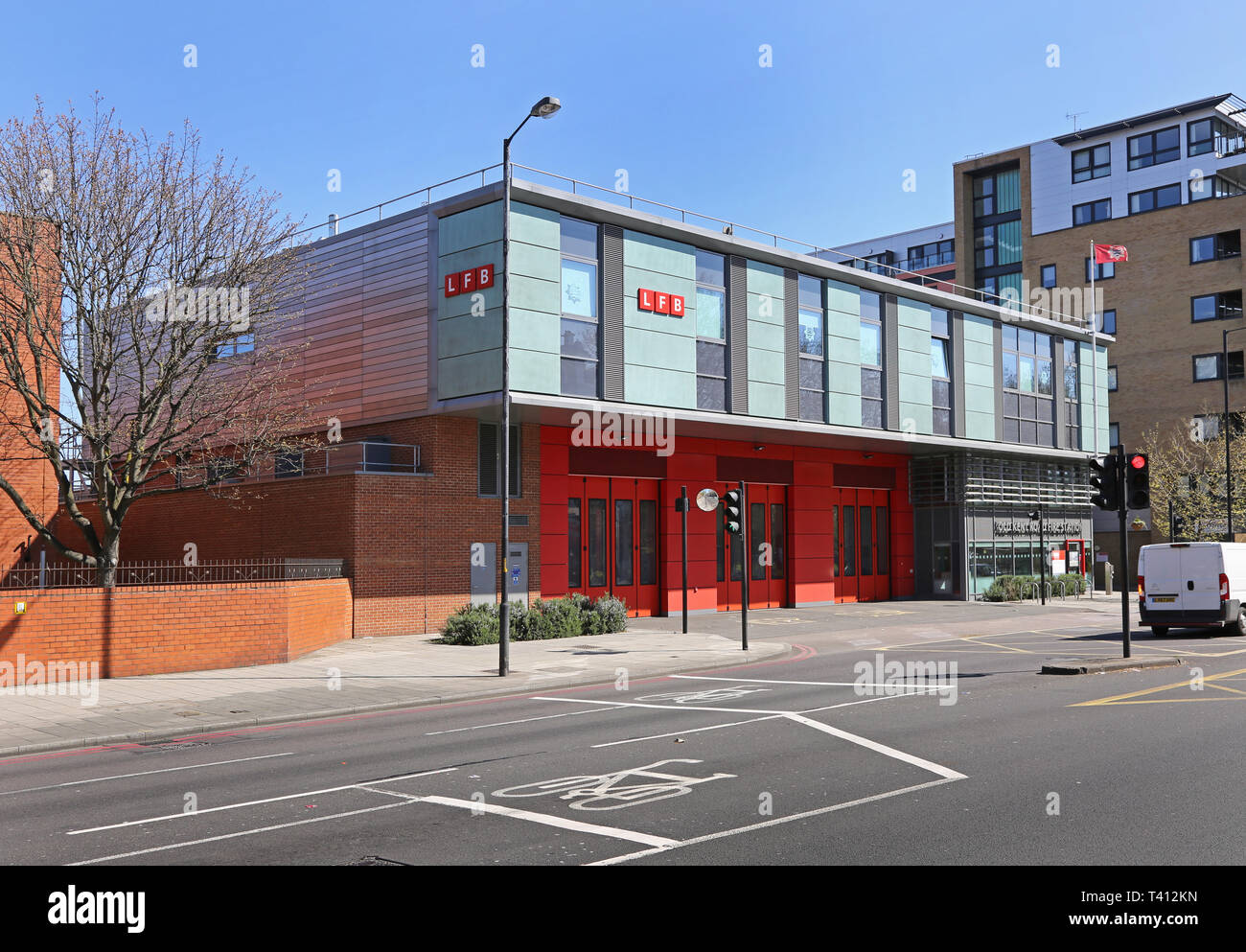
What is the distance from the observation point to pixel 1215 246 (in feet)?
192

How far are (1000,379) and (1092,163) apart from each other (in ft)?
107

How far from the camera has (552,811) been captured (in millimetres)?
8211

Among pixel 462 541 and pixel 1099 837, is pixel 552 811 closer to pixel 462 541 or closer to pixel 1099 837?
pixel 1099 837

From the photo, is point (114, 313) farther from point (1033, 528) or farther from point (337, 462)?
point (1033, 528)

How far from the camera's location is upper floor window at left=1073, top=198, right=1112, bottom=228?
64.1m

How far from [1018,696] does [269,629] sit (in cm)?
1313

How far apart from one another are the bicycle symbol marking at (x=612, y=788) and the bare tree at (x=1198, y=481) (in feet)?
146

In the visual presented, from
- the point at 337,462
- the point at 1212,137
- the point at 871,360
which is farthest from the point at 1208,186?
the point at 337,462

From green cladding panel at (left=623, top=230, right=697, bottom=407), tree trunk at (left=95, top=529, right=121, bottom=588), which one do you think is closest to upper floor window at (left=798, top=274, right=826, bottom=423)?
green cladding panel at (left=623, top=230, right=697, bottom=407)

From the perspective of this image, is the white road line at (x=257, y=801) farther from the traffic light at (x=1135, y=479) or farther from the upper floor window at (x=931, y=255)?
the upper floor window at (x=931, y=255)

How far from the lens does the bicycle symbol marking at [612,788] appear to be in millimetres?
8523

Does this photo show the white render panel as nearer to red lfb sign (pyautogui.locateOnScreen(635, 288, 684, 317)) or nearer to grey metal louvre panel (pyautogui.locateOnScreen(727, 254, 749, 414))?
grey metal louvre panel (pyautogui.locateOnScreen(727, 254, 749, 414))

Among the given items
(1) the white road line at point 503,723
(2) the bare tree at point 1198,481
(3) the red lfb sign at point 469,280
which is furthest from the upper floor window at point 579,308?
(2) the bare tree at point 1198,481

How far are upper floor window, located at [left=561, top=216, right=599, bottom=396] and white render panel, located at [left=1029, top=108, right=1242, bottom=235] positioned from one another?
47.4 m
